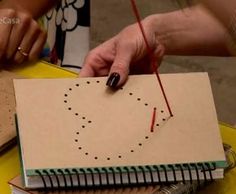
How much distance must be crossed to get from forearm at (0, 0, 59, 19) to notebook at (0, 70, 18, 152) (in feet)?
0.76

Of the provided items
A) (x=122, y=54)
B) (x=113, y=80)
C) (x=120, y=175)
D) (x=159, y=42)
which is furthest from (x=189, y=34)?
(x=120, y=175)

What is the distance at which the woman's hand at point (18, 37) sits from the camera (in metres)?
1.09

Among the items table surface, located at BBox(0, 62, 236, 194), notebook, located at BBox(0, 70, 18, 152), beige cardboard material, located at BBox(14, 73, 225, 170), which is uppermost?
beige cardboard material, located at BBox(14, 73, 225, 170)

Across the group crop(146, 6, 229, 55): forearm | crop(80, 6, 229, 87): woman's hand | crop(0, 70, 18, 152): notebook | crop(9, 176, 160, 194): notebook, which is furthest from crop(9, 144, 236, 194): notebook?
crop(146, 6, 229, 55): forearm

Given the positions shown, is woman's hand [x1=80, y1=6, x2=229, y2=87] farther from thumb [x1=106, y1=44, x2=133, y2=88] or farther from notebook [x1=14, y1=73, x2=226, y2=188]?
notebook [x1=14, y1=73, x2=226, y2=188]

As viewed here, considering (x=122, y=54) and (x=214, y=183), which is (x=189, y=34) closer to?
(x=122, y=54)

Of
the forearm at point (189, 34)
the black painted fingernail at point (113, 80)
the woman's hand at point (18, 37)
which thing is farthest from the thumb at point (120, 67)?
the woman's hand at point (18, 37)

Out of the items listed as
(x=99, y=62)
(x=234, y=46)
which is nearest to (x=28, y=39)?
(x=99, y=62)

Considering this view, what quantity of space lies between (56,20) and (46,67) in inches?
12.7

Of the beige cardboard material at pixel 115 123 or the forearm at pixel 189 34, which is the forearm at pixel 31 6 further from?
the beige cardboard material at pixel 115 123

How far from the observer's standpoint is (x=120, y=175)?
71cm

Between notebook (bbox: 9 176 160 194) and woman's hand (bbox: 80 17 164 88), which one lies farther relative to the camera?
woman's hand (bbox: 80 17 164 88)

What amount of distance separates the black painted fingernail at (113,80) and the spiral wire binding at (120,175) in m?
0.14

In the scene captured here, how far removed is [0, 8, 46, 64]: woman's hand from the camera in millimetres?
1095
